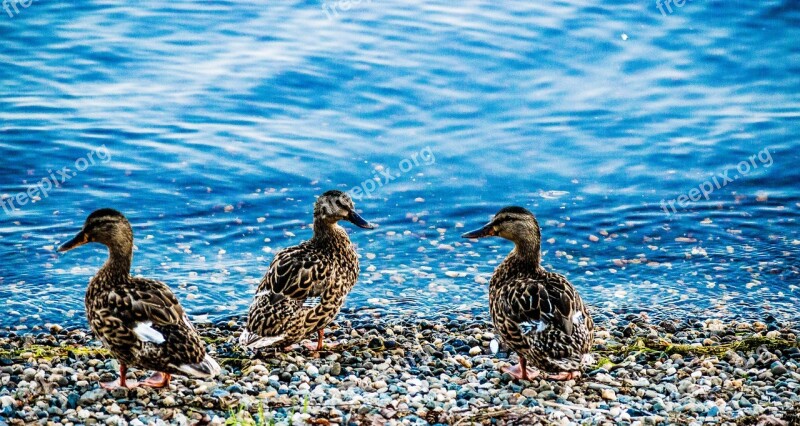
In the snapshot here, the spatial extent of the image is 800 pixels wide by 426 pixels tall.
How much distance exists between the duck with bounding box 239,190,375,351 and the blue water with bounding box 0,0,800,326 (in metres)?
1.30

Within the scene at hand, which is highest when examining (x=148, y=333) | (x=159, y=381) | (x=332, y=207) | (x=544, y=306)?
(x=332, y=207)

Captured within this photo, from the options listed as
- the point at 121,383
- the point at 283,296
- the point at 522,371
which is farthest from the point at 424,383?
the point at 121,383

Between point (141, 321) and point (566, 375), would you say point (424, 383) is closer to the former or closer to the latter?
point (566, 375)

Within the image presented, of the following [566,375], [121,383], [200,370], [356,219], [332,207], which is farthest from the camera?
[356,219]

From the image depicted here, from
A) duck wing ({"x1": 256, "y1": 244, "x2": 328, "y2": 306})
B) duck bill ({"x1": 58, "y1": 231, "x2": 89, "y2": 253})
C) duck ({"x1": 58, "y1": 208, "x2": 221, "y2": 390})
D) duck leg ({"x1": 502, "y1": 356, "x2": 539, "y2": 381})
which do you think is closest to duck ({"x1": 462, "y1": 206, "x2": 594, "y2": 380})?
duck leg ({"x1": 502, "y1": 356, "x2": 539, "y2": 381})

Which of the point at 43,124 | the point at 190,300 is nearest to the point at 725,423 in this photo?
the point at 190,300

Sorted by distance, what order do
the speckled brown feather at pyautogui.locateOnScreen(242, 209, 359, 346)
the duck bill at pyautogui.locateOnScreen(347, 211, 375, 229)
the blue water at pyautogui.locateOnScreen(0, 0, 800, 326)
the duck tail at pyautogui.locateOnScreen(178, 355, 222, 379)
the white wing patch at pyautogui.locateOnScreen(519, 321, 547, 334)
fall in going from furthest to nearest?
the blue water at pyautogui.locateOnScreen(0, 0, 800, 326) → the duck bill at pyautogui.locateOnScreen(347, 211, 375, 229) → the speckled brown feather at pyautogui.locateOnScreen(242, 209, 359, 346) → the white wing patch at pyautogui.locateOnScreen(519, 321, 547, 334) → the duck tail at pyautogui.locateOnScreen(178, 355, 222, 379)

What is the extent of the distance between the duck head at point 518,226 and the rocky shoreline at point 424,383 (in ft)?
2.91

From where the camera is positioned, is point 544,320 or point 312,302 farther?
point 312,302

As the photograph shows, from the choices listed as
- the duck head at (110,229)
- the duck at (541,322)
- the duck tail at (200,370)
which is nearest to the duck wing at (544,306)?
the duck at (541,322)

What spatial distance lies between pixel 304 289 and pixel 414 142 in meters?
6.17

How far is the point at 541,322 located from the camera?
7.71 meters

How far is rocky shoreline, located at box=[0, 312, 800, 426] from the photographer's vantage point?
23.0 ft

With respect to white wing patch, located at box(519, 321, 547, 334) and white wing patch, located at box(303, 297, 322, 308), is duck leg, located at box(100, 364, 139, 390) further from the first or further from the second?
white wing patch, located at box(519, 321, 547, 334)
